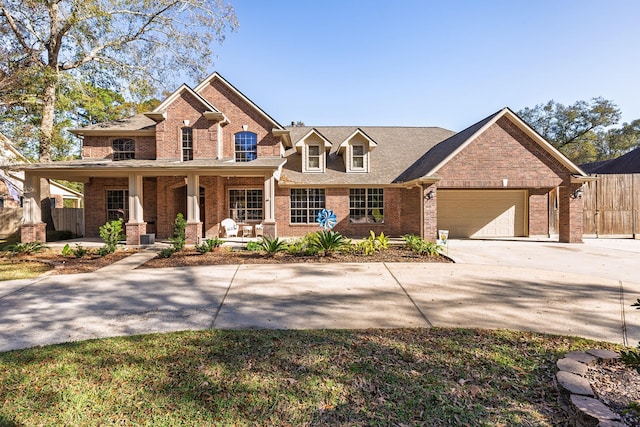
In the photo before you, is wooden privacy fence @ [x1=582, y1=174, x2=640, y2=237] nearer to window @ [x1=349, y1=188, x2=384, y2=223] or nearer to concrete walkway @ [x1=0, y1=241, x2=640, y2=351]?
concrete walkway @ [x1=0, y1=241, x2=640, y2=351]

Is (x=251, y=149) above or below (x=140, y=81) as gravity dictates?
below

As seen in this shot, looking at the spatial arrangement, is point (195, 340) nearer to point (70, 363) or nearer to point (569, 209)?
point (70, 363)

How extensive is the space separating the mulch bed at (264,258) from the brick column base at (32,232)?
8182 millimetres

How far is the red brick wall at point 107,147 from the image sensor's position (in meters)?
15.8

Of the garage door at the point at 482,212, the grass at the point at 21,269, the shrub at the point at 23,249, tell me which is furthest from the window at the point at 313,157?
the shrub at the point at 23,249

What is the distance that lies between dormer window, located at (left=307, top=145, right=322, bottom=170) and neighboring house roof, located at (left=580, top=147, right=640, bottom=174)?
2253 centimetres

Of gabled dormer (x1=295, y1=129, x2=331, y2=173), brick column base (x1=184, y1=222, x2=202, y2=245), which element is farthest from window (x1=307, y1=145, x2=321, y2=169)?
brick column base (x1=184, y1=222, x2=202, y2=245)

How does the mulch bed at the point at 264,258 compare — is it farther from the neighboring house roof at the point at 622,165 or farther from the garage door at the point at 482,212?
the neighboring house roof at the point at 622,165

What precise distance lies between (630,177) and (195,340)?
2195 centimetres

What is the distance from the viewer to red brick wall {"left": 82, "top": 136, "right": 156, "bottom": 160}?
51.9 ft

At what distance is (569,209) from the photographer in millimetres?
13375

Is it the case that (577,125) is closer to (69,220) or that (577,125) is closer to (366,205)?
(366,205)

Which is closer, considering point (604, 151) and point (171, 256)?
point (171, 256)

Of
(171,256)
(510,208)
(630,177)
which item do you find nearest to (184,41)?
(171,256)
